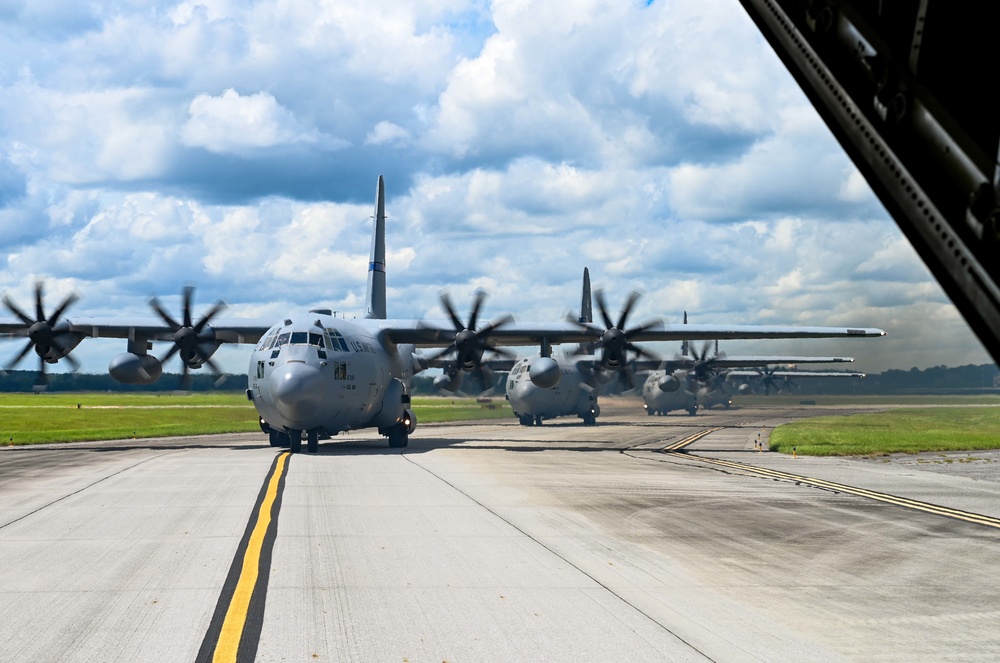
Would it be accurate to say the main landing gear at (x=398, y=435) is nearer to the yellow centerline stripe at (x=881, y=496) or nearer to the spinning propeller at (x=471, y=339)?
the spinning propeller at (x=471, y=339)

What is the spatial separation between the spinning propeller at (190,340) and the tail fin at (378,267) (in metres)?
7.20

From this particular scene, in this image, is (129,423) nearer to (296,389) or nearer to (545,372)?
(545,372)

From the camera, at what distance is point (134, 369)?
34344 mm

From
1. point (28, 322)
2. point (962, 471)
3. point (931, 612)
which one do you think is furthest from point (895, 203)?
point (28, 322)

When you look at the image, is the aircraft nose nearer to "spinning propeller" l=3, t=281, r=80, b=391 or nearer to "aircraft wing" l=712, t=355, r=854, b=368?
"spinning propeller" l=3, t=281, r=80, b=391

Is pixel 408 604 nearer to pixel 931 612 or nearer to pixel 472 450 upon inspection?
pixel 931 612

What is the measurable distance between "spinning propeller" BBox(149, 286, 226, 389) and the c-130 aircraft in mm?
37

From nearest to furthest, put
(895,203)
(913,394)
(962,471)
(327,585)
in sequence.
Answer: (895,203)
(327,585)
(962,471)
(913,394)

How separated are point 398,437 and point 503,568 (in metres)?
24.6

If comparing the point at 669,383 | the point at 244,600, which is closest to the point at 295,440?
the point at 244,600

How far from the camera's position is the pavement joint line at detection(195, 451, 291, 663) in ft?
22.6

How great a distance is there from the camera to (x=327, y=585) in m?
9.39

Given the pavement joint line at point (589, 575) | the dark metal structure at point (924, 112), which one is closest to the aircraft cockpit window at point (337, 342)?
the pavement joint line at point (589, 575)

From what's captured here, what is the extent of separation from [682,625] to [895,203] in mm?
4736
